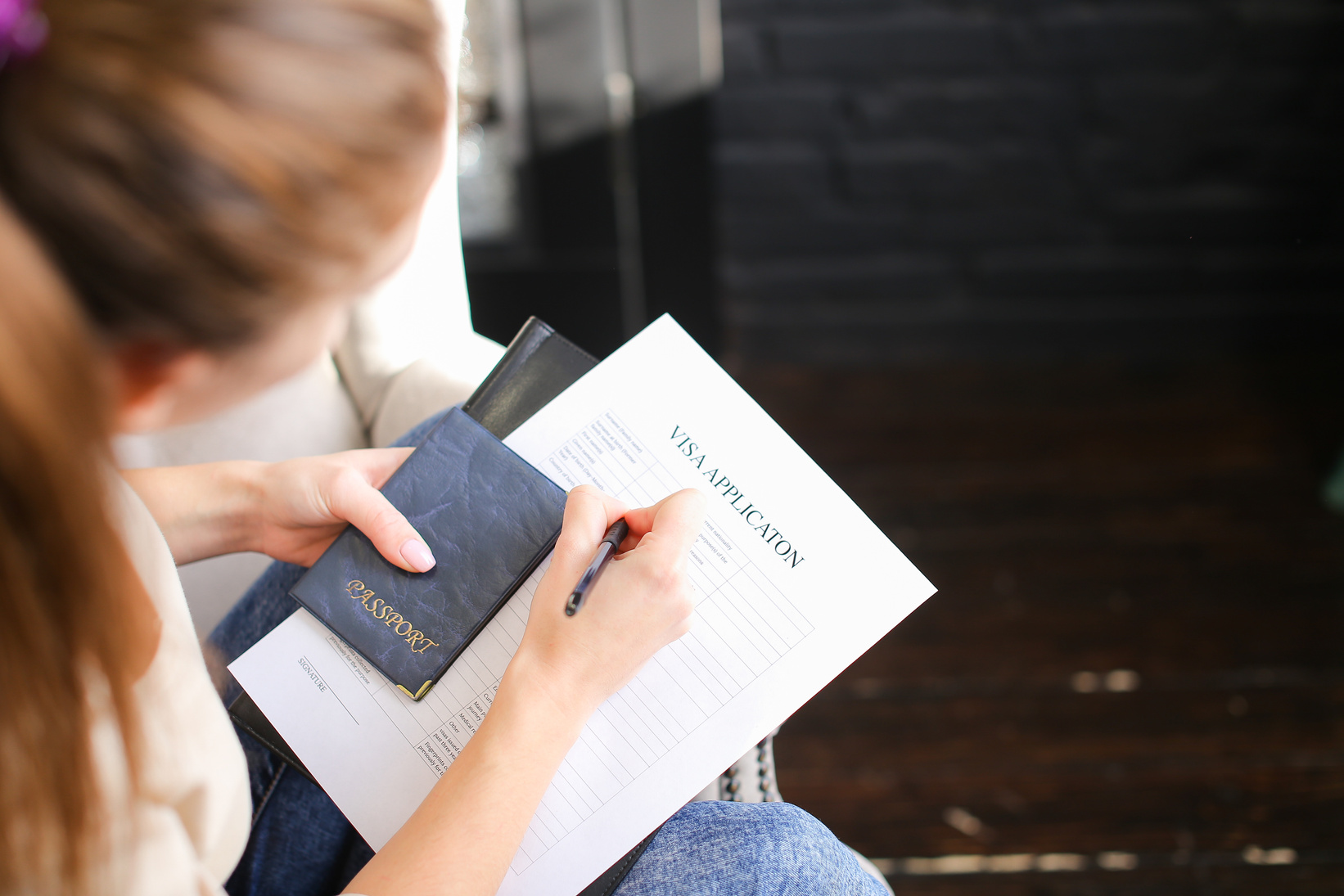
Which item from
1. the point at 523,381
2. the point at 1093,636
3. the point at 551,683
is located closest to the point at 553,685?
the point at 551,683

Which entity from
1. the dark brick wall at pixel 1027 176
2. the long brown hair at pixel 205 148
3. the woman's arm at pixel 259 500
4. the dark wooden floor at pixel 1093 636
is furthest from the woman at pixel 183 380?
the dark brick wall at pixel 1027 176

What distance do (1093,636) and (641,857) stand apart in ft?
2.88

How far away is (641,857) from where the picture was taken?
559 millimetres

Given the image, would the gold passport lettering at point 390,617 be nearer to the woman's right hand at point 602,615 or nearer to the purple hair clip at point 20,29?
the woman's right hand at point 602,615

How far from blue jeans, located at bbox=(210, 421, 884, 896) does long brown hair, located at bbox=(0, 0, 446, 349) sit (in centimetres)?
33

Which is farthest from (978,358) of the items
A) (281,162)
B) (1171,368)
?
(281,162)

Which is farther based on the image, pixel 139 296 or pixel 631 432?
pixel 631 432

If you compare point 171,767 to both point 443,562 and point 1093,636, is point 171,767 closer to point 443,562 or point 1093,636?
point 443,562

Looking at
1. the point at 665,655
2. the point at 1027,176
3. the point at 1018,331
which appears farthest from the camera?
the point at 1018,331

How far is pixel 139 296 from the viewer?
12.7 inches

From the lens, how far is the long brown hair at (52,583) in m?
0.29

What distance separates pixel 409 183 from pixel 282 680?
35 cm

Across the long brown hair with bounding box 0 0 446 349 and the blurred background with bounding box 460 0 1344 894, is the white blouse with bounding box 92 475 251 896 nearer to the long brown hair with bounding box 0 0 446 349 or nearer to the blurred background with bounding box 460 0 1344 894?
the long brown hair with bounding box 0 0 446 349

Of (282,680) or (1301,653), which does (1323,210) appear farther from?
(282,680)
